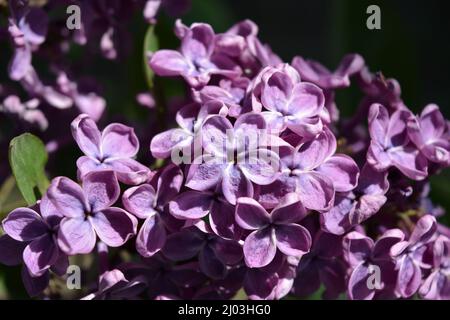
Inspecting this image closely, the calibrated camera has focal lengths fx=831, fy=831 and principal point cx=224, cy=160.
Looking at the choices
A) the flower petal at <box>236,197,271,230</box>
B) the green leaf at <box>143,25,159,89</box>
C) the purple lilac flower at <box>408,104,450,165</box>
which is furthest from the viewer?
the green leaf at <box>143,25,159,89</box>

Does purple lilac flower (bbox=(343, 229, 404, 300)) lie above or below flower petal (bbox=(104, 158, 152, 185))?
below

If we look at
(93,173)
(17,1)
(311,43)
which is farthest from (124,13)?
(311,43)

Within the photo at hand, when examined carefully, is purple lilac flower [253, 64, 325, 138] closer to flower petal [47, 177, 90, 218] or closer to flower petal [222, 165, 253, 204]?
flower petal [222, 165, 253, 204]

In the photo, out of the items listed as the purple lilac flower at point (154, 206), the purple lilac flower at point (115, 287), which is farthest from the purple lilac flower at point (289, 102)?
the purple lilac flower at point (115, 287)

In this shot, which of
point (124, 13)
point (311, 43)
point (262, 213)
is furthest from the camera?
point (311, 43)

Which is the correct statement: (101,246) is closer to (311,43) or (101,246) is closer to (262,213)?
(262,213)

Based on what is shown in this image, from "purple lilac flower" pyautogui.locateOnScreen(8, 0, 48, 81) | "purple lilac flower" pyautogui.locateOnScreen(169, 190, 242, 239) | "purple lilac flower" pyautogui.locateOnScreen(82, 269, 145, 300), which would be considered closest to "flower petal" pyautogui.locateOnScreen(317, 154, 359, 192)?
"purple lilac flower" pyautogui.locateOnScreen(169, 190, 242, 239)
